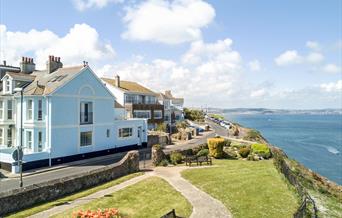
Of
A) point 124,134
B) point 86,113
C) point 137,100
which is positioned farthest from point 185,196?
point 137,100

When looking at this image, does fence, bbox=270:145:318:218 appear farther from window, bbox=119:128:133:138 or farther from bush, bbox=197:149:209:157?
window, bbox=119:128:133:138

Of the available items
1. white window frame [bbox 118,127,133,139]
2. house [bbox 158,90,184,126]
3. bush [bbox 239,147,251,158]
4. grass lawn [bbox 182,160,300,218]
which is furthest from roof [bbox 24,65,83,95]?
house [bbox 158,90,184,126]

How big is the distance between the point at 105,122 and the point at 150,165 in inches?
411

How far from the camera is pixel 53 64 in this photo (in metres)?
37.8

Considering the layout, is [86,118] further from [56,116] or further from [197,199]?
[197,199]

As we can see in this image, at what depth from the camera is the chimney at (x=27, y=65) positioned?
128 feet

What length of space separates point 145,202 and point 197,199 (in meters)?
3.08

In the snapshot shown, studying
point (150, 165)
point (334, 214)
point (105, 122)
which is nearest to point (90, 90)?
point (105, 122)

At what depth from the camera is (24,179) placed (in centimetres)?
2520

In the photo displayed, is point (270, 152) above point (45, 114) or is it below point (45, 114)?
below

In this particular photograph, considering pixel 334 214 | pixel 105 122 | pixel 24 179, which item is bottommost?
pixel 334 214

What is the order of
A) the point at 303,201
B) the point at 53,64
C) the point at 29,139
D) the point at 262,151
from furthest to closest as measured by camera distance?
the point at 53,64 < the point at 262,151 < the point at 29,139 < the point at 303,201

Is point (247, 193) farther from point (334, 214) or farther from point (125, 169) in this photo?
point (125, 169)

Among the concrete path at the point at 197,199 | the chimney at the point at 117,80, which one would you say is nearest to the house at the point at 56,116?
the concrete path at the point at 197,199
